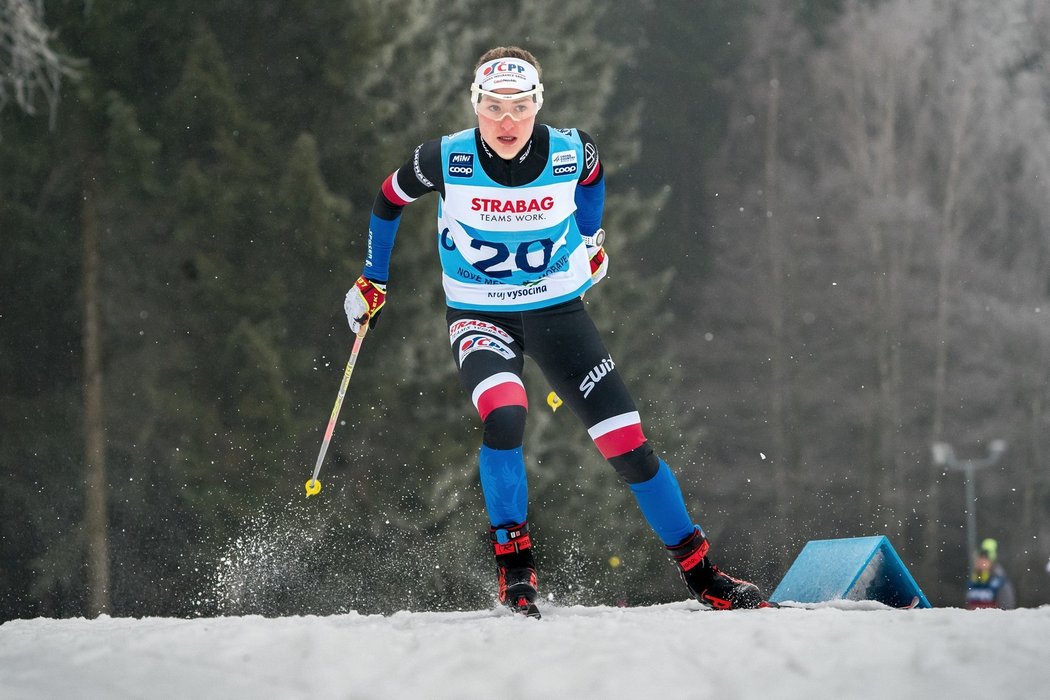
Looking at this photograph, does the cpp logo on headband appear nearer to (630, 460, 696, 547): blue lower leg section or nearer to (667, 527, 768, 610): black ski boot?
(630, 460, 696, 547): blue lower leg section

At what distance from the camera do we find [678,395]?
20000 millimetres

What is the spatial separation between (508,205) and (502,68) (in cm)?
51

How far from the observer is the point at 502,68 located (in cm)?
429

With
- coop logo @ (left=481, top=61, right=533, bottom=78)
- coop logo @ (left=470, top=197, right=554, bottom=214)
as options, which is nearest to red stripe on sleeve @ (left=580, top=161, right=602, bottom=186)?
coop logo @ (left=470, top=197, right=554, bottom=214)

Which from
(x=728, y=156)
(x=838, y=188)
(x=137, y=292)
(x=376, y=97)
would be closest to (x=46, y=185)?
(x=137, y=292)

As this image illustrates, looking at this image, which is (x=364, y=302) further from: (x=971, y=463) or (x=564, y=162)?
(x=971, y=463)

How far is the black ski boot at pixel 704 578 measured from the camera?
165 inches

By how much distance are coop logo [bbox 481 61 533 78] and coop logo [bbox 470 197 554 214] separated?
1.52 ft

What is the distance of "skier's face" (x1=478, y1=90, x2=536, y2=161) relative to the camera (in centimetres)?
422

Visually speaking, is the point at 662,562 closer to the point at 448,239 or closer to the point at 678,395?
the point at 678,395

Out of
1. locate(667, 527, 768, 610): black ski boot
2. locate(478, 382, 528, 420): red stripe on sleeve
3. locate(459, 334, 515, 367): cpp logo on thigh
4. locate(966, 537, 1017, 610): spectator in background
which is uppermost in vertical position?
locate(459, 334, 515, 367): cpp logo on thigh

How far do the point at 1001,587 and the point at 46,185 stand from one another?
12.6m

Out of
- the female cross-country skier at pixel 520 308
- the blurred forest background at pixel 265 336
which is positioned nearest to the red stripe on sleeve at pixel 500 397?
the female cross-country skier at pixel 520 308

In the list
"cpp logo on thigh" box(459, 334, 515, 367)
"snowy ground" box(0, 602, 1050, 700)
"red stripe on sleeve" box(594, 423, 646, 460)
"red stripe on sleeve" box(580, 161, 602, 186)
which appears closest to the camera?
"snowy ground" box(0, 602, 1050, 700)
